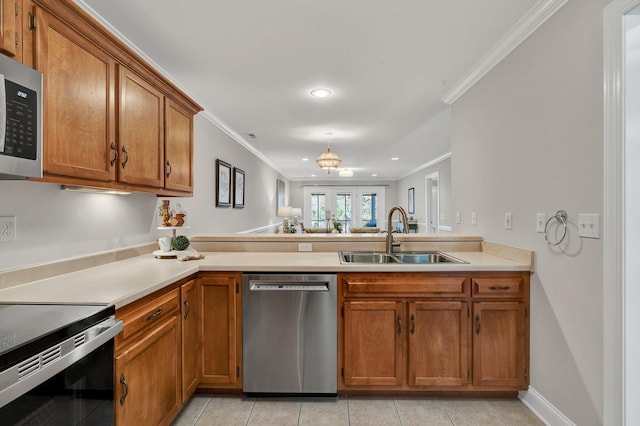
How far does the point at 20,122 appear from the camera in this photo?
118cm

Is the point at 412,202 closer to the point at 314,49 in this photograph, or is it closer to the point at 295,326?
the point at 314,49

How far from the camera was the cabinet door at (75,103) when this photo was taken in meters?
1.37

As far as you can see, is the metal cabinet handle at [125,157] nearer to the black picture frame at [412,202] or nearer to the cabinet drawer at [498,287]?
the cabinet drawer at [498,287]

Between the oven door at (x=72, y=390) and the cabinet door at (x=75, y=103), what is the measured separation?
0.77m

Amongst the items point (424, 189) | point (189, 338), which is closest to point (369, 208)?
point (424, 189)

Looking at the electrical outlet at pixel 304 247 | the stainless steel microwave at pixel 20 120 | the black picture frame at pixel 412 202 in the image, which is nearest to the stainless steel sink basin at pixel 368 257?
the electrical outlet at pixel 304 247

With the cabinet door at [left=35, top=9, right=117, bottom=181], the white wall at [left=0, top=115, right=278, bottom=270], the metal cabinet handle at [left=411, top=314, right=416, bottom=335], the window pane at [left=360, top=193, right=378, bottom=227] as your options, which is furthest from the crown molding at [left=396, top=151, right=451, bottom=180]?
the cabinet door at [left=35, top=9, right=117, bottom=181]

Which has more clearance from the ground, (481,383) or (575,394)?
(575,394)

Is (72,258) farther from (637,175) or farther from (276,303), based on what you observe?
(637,175)

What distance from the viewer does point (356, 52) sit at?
241 cm

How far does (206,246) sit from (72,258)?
1.07 meters

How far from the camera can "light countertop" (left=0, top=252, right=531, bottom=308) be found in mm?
1402

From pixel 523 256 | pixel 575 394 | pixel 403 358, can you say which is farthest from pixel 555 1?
pixel 403 358

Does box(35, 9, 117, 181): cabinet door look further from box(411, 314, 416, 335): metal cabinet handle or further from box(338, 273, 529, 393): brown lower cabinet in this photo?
box(411, 314, 416, 335): metal cabinet handle
